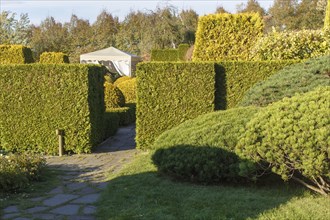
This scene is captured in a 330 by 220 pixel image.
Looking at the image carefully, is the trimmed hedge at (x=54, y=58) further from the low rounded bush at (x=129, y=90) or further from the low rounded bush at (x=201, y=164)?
the low rounded bush at (x=201, y=164)

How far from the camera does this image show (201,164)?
6281 mm

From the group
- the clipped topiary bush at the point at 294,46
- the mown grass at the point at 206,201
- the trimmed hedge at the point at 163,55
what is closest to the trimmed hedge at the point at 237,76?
the clipped topiary bush at the point at 294,46

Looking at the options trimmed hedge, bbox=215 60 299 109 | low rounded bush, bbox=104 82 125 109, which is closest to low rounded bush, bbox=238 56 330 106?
trimmed hedge, bbox=215 60 299 109

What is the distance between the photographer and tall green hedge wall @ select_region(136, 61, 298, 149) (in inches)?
387

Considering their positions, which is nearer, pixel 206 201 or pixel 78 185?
pixel 206 201

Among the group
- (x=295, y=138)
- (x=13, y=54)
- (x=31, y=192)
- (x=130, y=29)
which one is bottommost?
(x=31, y=192)

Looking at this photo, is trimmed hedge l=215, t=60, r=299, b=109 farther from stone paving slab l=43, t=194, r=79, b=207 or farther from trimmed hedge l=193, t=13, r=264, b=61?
stone paving slab l=43, t=194, r=79, b=207

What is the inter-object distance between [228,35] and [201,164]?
20.0ft

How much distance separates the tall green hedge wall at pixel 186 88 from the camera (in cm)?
982

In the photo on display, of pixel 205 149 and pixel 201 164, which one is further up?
pixel 205 149

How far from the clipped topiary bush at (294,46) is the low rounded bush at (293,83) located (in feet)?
6.51

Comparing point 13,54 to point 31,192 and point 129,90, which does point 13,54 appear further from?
point 31,192

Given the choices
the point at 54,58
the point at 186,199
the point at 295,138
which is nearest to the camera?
the point at 295,138

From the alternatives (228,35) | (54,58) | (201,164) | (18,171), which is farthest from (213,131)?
(54,58)
